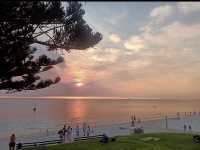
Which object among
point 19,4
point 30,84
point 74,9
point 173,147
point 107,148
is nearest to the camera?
point 19,4

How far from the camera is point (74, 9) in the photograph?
16.4 meters

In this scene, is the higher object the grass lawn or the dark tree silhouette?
the dark tree silhouette

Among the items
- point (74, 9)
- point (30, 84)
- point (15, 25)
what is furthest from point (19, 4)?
point (30, 84)

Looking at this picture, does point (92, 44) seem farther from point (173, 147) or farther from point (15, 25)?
point (173, 147)

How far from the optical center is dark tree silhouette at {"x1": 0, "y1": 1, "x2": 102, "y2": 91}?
1566 centimetres

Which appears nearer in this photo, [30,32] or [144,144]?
[30,32]

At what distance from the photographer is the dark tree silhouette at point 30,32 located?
15656mm

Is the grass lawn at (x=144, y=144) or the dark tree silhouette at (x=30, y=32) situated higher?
the dark tree silhouette at (x=30, y=32)

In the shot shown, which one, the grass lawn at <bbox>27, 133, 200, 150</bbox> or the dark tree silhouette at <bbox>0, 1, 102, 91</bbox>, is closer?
the dark tree silhouette at <bbox>0, 1, 102, 91</bbox>

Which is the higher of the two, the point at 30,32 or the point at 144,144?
the point at 30,32

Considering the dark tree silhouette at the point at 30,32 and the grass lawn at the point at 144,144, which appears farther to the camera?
the grass lawn at the point at 144,144

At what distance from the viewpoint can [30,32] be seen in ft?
56.4

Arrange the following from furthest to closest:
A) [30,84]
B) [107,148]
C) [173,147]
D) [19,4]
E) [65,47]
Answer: [173,147], [107,148], [30,84], [65,47], [19,4]

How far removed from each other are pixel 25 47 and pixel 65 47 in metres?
2.60
